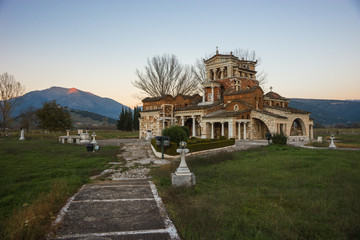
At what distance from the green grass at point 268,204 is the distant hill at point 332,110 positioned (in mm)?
141810

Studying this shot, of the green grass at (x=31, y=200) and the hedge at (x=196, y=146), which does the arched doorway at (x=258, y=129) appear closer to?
the hedge at (x=196, y=146)

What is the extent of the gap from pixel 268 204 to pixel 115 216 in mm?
3506

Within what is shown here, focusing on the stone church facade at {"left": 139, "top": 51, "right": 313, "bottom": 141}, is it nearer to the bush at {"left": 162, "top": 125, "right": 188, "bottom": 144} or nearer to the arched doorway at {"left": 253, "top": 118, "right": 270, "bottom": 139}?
the arched doorway at {"left": 253, "top": 118, "right": 270, "bottom": 139}

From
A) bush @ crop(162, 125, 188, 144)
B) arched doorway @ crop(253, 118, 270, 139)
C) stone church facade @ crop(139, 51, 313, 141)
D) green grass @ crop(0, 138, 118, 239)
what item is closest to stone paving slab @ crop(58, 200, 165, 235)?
green grass @ crop(0, 138, 118, 239)

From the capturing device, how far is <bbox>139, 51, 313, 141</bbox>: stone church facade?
27047mm

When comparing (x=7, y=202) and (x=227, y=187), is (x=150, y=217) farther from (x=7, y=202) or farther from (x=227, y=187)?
(x=7, y=202)

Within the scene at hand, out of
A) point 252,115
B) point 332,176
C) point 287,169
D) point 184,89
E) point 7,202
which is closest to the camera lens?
point 7,202

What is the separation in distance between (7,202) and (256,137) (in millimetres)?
27091

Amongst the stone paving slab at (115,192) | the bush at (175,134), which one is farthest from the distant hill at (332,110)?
the stone paving slab at (115,192)

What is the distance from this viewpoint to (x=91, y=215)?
472 centimetres

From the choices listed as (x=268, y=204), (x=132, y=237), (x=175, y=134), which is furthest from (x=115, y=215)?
(x=175, y=134)

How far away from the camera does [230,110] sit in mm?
30203

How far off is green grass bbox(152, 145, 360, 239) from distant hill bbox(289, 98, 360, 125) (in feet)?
465

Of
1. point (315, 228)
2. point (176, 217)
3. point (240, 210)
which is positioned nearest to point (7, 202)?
point (176, 217)
